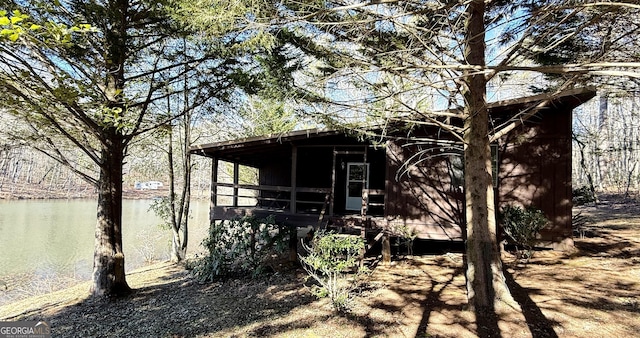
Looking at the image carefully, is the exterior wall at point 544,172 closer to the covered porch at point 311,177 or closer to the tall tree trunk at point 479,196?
the covered porch at point 311,177

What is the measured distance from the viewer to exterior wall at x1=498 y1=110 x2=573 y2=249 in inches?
284

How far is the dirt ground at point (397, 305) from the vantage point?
422cm

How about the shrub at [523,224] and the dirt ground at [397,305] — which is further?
the shrub at [523,224]

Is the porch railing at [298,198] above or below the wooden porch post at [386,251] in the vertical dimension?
A: above

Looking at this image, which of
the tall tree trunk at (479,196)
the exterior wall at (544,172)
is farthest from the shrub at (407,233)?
the tall tree trunk at (479,196)

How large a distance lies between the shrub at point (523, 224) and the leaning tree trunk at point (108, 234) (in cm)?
826

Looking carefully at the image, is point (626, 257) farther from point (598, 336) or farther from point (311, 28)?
point (311, 28)

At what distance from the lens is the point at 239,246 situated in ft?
25.7

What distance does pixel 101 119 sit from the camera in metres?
5.89

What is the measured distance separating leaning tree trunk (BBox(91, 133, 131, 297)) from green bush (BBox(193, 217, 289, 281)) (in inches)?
69.8

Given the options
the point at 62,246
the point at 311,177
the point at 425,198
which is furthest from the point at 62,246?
the point at 425,198

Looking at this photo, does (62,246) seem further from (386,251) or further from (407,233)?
(407,233)

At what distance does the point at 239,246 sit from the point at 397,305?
13.5 ft

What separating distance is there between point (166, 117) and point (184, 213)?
7287 millimetres
